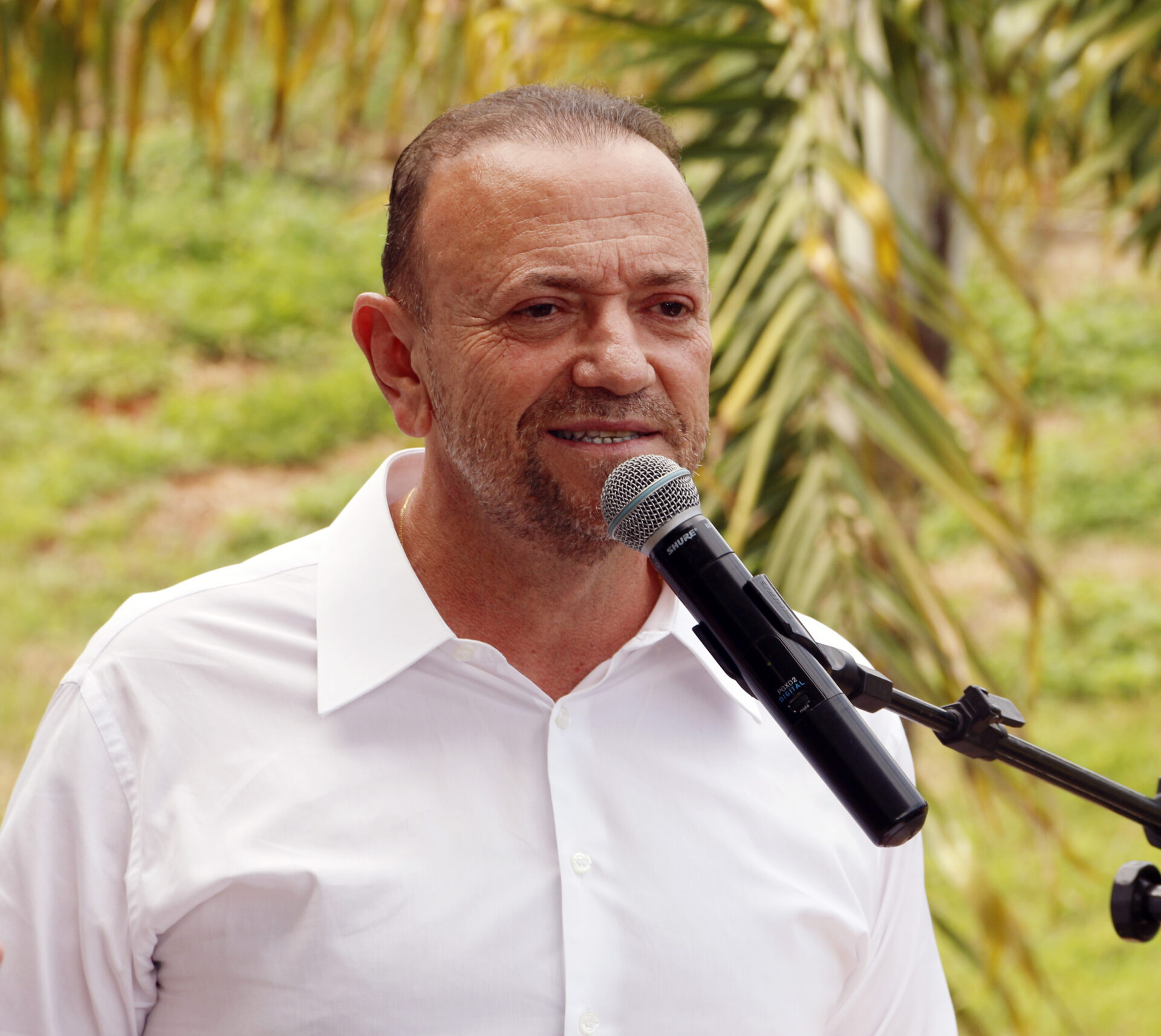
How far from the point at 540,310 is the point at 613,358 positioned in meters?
0.12

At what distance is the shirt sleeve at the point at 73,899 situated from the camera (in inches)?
55.0

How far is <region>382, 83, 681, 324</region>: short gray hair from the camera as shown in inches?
61.2

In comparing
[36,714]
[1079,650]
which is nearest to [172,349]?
[36,714]

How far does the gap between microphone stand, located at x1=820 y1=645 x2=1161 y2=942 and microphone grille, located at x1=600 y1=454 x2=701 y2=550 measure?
0.18m

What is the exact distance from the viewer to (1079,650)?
6441mm

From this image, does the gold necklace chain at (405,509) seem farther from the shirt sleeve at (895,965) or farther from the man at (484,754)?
the shirt sleeve at (895,965)

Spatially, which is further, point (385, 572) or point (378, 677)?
point (385, 572)

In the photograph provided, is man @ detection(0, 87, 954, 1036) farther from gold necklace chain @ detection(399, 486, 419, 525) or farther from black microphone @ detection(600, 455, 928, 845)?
black microphone @ detection(600, 455, 928, 845)

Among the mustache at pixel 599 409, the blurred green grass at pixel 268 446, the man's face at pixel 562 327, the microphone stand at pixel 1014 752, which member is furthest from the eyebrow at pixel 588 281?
the blurred green grass at pixel 268 446

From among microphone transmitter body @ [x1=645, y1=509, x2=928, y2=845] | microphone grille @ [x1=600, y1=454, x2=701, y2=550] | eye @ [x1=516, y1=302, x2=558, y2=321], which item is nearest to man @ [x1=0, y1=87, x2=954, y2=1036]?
eye @ [x1=516, y1=302, x2=558, y2=321]

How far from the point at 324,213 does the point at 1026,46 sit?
5.47m

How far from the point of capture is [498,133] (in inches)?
61.4

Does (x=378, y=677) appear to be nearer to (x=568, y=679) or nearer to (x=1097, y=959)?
(x=568, y=679)

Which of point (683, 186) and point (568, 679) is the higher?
point (683, 186)
